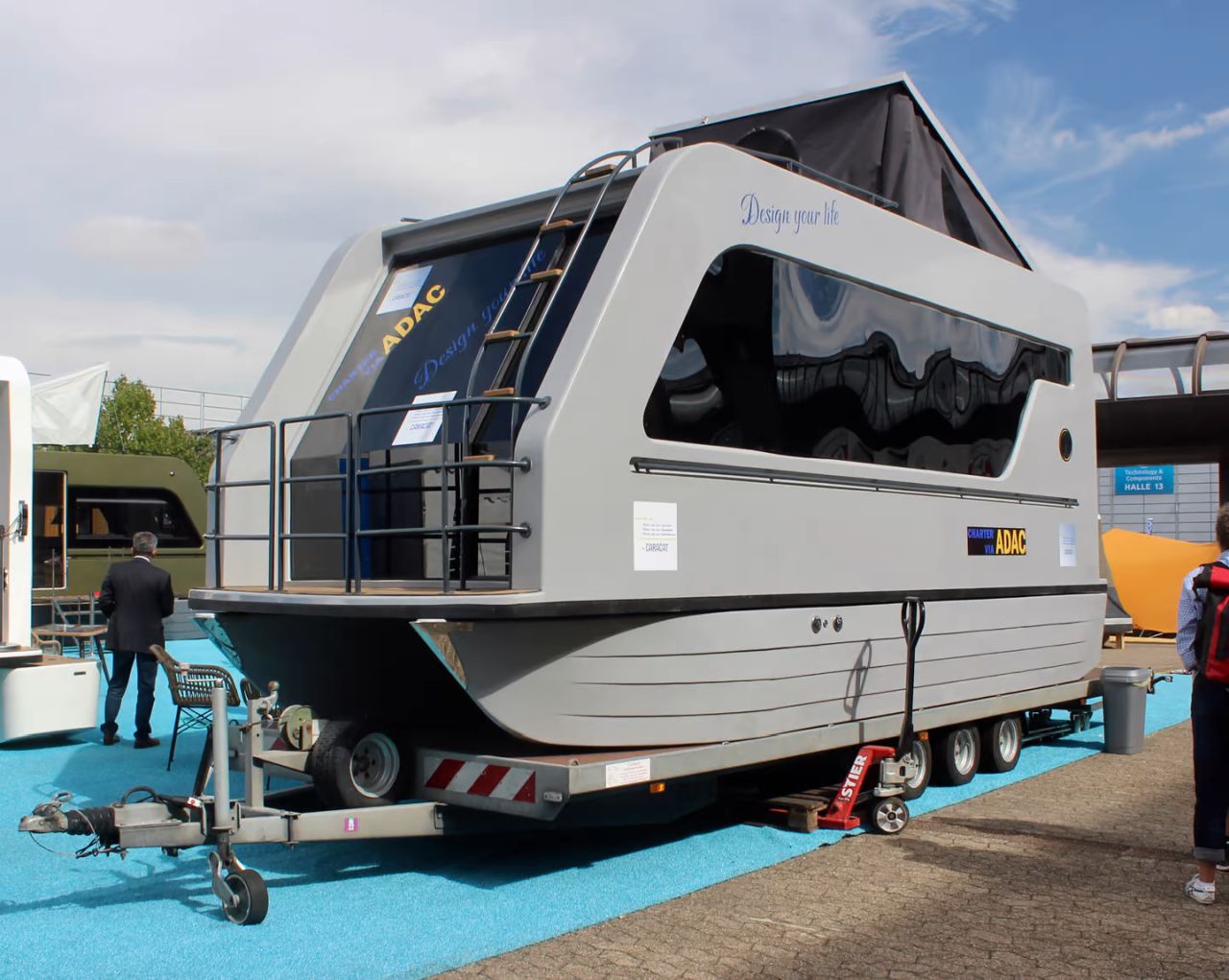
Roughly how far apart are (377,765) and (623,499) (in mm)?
1808

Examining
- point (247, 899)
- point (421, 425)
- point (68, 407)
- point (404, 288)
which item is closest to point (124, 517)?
point (68, 407)

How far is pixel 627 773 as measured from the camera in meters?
5.65

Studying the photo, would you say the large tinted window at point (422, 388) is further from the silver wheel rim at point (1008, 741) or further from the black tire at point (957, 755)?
the silver wheel rim at point (1008, 741)

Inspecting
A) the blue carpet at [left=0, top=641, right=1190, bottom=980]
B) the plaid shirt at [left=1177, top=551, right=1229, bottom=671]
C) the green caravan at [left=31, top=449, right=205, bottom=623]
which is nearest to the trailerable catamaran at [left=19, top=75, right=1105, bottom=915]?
A: the blue carpet at [left=0, top=641, right=1190, bottom=980]

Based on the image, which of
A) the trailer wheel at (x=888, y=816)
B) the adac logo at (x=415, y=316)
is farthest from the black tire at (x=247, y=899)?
the trailer wheel at (x=888, y=816)

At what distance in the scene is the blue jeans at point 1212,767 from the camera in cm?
568

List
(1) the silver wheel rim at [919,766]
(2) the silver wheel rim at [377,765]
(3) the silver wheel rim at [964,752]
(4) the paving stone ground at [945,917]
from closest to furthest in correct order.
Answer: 1. (4) the paving stone ground at [945,917]
2. (2) the silver wheel rim at [377,765]
3. (1) the silver wheel rim at [919,766]
4. (3) the silver wheel rim at [964,752]

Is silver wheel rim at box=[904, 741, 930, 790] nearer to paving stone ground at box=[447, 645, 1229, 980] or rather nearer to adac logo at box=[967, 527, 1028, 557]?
paving stone ground at box=[447, 645, 1229, 980]

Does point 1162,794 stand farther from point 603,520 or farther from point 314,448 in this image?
point 314,448

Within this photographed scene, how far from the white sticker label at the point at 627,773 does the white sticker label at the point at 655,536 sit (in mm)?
866

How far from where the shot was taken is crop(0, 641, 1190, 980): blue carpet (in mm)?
4809

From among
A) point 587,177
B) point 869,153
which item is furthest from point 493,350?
point 869,153

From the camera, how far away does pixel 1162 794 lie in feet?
27.5

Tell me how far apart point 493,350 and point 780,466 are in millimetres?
1579
